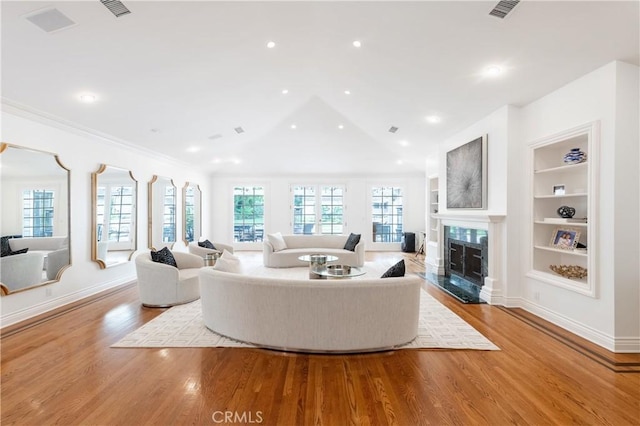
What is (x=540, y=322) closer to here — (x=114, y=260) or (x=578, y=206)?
(x=578, y=206)

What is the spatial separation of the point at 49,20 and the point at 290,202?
765cm

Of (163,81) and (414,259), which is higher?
(163,81)

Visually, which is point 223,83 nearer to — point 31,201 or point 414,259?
point 31,201

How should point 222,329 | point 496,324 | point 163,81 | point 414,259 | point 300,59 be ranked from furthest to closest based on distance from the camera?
point 414,259
point 300,59
point 163,81
point 496,324
point 222,329

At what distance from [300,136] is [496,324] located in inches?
233

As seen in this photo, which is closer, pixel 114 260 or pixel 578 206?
pixel 578 206

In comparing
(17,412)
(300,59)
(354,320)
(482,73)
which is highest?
(300,59)

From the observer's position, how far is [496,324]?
11.4ft

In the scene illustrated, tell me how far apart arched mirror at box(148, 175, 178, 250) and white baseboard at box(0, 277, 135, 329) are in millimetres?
1258

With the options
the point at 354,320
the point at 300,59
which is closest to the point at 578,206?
the point at 354,320

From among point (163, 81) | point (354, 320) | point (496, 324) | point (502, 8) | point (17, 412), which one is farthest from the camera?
point (163, 81)

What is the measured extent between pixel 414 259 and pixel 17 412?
7.81m

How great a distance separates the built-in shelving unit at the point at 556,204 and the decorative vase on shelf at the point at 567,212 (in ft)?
0.30

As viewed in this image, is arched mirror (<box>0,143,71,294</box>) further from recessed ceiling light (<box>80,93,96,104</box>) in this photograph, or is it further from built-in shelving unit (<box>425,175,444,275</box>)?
built-in shelving unit (<box>425,175,444,275</box>)
